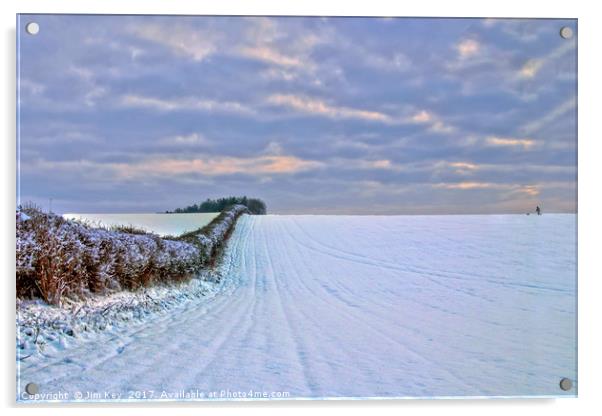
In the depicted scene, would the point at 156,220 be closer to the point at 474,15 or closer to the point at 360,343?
the point at 360,343

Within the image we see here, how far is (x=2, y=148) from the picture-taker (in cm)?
542

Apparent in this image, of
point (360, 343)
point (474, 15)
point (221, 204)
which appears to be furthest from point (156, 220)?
point (474, 15)

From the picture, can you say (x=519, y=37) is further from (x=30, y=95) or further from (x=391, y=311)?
(x=30, y=95)

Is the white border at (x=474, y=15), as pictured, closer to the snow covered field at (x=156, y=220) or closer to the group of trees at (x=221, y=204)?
the snow covered field at (x=156, y=220)

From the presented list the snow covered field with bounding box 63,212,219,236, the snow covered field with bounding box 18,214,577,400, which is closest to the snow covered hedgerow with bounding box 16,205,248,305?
the snow covered field with bounding box 63,212,219,236

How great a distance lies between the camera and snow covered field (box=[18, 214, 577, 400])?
499cm

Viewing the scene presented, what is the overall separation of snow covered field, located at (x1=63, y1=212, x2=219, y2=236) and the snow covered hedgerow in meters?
0.23

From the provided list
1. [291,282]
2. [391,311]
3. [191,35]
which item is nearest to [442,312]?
[391,311]

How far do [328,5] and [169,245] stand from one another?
4704 mm

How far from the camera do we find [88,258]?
6.59m

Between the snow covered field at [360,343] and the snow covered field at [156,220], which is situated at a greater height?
the snow covered field at [156,220]

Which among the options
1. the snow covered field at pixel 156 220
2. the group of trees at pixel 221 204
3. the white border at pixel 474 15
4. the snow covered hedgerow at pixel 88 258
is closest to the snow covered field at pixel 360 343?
the white border at pixel 474 15

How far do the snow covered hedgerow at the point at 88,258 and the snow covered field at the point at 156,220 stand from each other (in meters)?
0.23

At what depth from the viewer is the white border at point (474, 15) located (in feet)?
17.3
